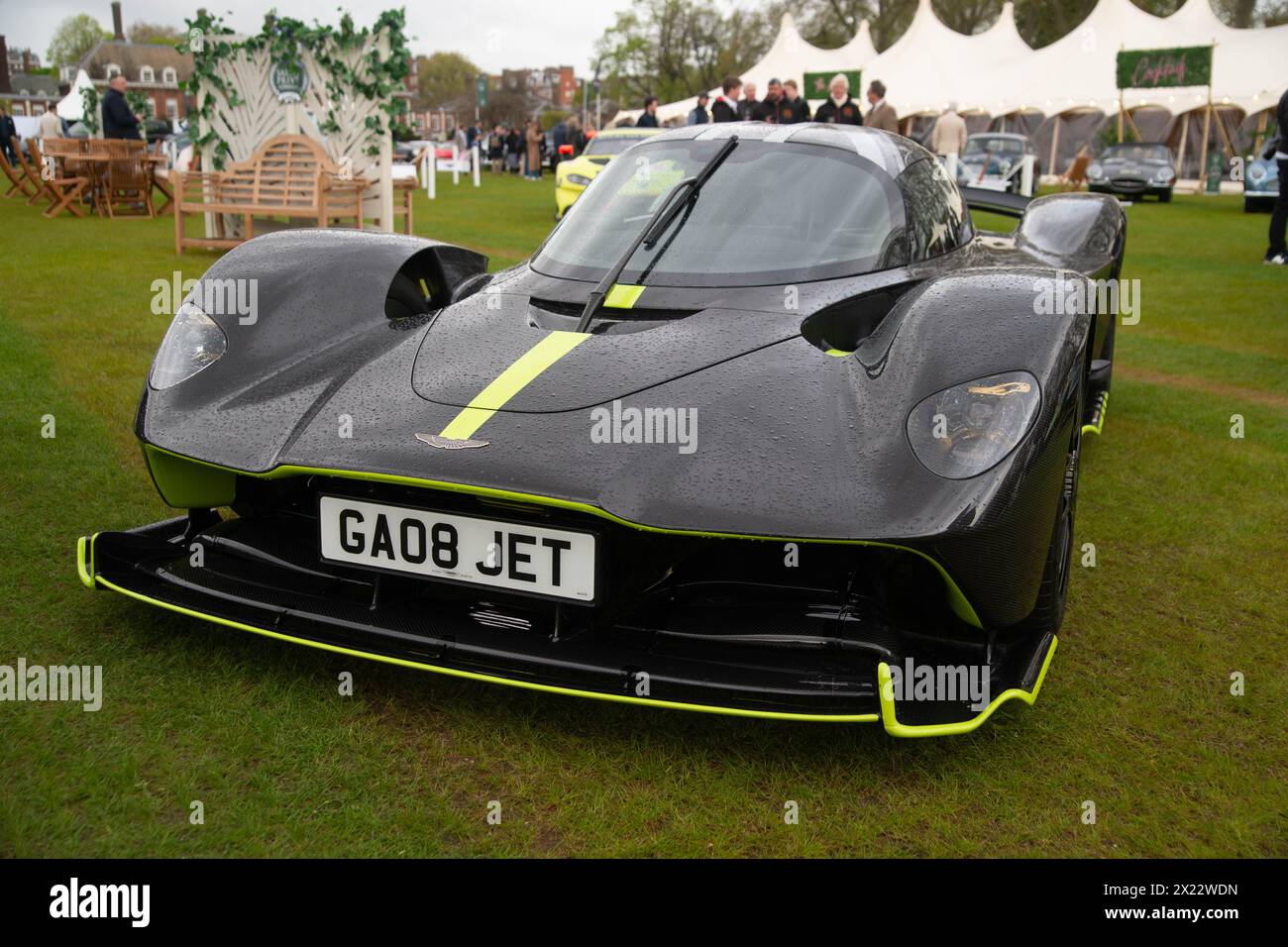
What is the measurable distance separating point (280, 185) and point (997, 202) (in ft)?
21.8

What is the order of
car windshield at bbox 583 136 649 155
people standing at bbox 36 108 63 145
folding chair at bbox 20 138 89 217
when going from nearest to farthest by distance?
folding chair at bbox 20 138 89 217
car windshield at bbox 583 136 649 155
people standing at bbox 36 108 63 145

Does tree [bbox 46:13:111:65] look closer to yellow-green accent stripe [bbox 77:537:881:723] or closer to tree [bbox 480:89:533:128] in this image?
tree [bbox 480:89:533:128]

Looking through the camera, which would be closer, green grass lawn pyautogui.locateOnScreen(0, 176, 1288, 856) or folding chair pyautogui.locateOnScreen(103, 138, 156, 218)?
green grass lawn pyautogui.locateOnScreen(0, 176, 1288, 856)

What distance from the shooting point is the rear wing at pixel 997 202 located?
16.3ft

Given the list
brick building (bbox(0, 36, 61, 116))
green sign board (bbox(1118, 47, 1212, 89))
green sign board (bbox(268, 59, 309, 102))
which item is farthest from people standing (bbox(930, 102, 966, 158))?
brick building (bbox(0, 36, 61, 116))

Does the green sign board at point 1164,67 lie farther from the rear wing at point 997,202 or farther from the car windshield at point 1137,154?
the rear wing at point 997,202

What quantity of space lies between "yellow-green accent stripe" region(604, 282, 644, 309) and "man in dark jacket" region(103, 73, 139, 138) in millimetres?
13113

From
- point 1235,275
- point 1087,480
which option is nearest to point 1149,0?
point 1235,275

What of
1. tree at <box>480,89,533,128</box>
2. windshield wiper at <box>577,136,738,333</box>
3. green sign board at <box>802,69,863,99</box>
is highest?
tree at <box>480,89,533,128</box>

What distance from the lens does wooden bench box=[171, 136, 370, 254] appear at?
9.20 meters

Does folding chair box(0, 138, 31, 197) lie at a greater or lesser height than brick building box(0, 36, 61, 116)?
lesser

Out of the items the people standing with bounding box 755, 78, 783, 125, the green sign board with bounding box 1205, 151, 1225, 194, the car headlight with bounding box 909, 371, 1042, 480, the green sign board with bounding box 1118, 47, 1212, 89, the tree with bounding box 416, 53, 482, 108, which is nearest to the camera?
the car headlight with bounding box 909, 371, 1042, 480

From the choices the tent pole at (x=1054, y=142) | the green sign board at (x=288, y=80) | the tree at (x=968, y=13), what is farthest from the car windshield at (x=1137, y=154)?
the tree at (x=968, y=13)
